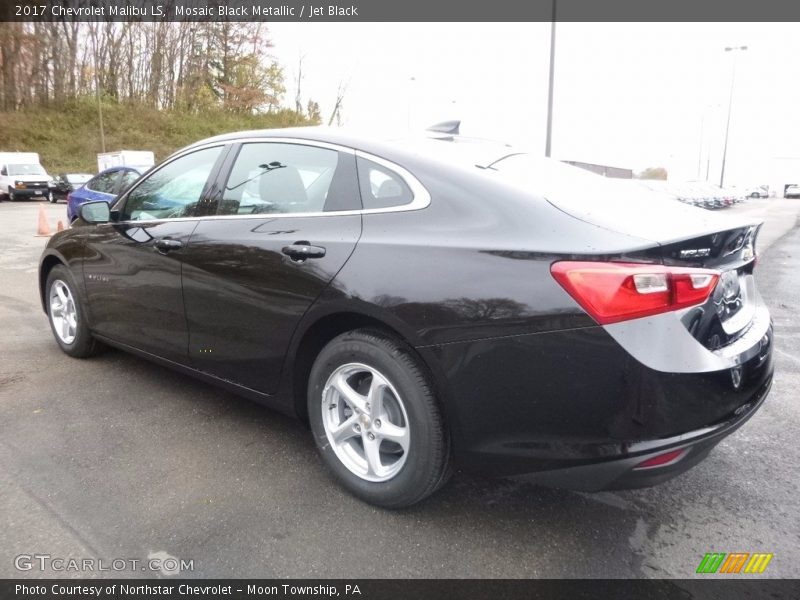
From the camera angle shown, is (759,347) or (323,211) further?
(323,211)

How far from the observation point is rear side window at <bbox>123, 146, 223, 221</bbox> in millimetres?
3354

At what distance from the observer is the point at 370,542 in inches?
89.8

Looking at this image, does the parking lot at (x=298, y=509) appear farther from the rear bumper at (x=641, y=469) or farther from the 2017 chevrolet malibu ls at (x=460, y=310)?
the rear bumper at (x=641, y=469)

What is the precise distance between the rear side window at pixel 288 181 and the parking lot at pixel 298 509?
124 centimetres

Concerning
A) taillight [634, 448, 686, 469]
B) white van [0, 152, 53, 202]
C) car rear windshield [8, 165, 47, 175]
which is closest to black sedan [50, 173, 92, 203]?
white van [0, 152, 53, 202]

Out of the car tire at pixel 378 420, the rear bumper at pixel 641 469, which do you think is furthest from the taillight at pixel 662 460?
the car tire at pixel 378 420

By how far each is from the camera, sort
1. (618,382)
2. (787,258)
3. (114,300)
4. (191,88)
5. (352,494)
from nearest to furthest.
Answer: (618,382)
(352,494)
(114,300)
(787,258)
(191,88)

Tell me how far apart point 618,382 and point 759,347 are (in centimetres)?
78

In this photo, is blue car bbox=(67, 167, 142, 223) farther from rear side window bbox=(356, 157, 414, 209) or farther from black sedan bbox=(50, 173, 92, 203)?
black sedan bbox=(50, 173, 92, 203)

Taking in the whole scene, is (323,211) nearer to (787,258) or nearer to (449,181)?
(449,181)

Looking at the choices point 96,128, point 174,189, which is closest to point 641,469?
point 174,189

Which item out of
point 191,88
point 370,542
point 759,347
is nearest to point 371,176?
point 370,542

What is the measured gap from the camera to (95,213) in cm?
397

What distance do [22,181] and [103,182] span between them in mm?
19276
